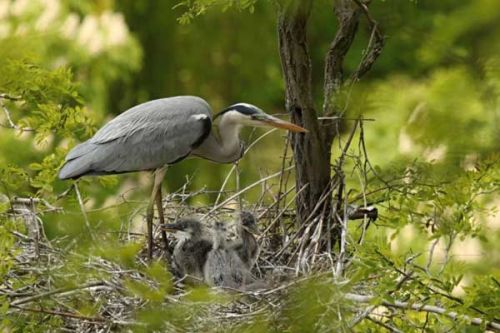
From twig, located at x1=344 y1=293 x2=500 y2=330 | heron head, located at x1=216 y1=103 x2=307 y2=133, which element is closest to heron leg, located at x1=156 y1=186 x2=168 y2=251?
heron head, located at x1=216 y1=103 x2=307 y2=133

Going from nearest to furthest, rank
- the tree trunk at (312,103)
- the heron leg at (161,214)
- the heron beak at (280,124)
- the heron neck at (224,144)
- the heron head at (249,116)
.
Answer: the tree trunk at (312,103)
the heron beak at (280,124)
the heron leg at (161,214)
the heron head at (249,116)
the heron neck at (224,144)

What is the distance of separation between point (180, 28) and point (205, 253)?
465cm

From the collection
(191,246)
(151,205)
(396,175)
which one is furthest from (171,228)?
(396,175)

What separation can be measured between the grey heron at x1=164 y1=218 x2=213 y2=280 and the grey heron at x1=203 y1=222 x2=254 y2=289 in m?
0.03

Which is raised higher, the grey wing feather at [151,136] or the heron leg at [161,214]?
the grey wing feather at [151,136]

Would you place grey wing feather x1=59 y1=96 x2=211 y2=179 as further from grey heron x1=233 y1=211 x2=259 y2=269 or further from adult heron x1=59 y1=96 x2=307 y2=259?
grey heron x1=233 y1=211 x2=259 y2=269

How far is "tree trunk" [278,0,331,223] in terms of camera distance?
279 centimetres

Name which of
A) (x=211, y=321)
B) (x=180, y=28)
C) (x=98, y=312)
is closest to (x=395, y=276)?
(x=211, y=321)

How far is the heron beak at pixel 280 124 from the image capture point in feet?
9.65

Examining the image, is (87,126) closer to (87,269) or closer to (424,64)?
(87,269)

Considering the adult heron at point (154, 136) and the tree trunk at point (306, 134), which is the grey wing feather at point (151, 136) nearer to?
the adult heron at point (154, 136)

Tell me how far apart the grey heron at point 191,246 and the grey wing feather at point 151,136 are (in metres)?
0.38

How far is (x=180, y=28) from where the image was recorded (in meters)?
7.62

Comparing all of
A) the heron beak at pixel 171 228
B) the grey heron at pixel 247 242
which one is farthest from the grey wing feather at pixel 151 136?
the grey heron at pixel 247 242
